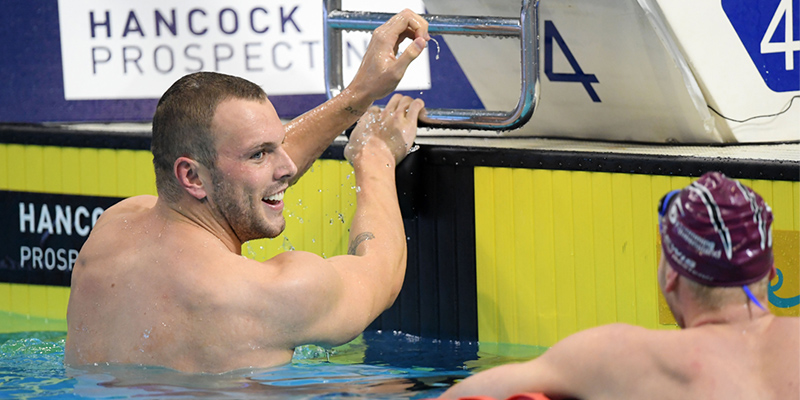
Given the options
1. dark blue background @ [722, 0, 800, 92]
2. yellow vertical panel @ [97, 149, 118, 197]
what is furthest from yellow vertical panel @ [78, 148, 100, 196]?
dark blue background @ [722, 0, 800, 92]

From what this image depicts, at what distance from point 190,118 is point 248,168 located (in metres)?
0.19

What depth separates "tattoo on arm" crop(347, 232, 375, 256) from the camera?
9.11ft

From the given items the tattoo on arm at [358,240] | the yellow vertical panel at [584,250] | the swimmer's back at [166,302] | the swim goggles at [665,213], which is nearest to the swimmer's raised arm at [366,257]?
the tattoo on arm at [358,240]

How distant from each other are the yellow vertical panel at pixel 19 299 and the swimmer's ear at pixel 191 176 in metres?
1.98

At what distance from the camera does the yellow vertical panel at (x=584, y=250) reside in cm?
321

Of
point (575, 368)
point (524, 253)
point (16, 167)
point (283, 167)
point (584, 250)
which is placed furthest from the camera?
point (16, 167)

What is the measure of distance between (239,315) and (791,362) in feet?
4.16

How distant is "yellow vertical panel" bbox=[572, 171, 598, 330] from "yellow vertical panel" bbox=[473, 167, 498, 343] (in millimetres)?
297

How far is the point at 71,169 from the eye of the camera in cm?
405

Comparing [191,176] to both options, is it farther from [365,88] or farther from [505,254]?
[505,254]

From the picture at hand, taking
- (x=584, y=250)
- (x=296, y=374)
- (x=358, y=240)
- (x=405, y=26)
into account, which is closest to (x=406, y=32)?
(x=405, y=26)

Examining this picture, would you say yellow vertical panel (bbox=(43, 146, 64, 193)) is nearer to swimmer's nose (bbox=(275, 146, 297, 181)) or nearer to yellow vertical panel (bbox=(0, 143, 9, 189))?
yellow vertical panel (bbox=(0, 143, 9, 189))

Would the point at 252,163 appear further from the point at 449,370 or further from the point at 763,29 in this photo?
the point at 763,29

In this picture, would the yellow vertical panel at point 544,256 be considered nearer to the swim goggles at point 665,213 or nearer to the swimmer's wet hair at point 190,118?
the swimmer's wet hair at point 190,118
